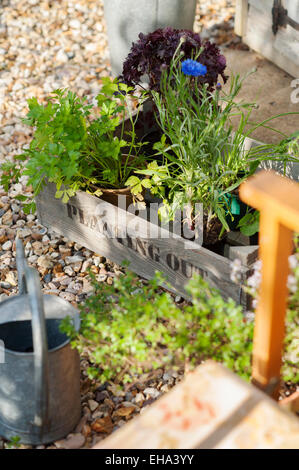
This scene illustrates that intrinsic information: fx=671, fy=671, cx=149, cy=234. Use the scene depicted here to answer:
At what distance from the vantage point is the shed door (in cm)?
432

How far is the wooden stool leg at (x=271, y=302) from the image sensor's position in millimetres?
1728

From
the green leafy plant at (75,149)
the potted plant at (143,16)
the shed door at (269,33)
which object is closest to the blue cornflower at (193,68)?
the green leafy plant at (75,149)

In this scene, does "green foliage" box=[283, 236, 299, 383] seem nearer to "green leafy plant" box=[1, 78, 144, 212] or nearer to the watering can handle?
the watering can handle

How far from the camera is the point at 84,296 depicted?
2.99 meters

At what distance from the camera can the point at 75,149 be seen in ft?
9.41

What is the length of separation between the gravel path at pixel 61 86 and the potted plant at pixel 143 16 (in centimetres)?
48

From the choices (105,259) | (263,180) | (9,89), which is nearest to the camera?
(263,180)

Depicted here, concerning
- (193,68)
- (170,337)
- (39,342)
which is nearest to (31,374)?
(39,342)

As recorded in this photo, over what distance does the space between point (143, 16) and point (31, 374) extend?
2.49m

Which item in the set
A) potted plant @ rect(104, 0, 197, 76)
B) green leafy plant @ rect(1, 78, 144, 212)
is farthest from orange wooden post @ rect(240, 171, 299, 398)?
potted plant @ rect(104, 0, 197, 76)

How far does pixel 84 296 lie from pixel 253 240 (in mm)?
785

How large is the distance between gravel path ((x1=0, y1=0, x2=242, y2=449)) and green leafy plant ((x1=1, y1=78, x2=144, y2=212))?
0.96 feet

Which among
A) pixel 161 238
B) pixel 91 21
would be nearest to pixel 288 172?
pixel 161 238
